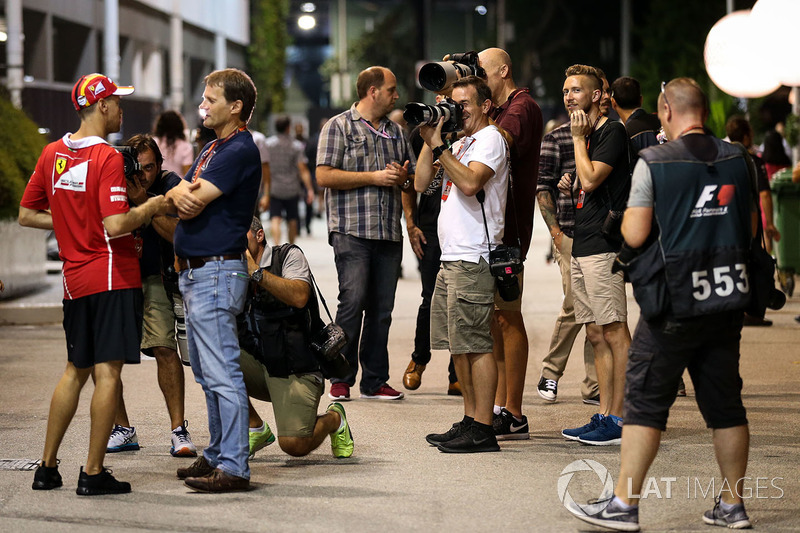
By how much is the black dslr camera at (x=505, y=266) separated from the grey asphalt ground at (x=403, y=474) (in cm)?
93

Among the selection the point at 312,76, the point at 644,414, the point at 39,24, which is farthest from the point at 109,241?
the point at 312,76

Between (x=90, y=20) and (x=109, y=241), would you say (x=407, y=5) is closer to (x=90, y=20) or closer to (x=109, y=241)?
(x=90, y=20)

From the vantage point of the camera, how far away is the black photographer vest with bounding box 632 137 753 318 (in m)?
4.94

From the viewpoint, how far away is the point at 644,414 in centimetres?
500

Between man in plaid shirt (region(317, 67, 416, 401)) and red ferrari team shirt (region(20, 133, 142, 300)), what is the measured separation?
2607 millimetres

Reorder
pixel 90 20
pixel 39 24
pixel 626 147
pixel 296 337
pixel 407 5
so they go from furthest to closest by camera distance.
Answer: pixel 407 5, pixel 90 20, pixel 39 24, pixel 626 147, pixel 296 337

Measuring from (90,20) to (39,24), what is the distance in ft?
11.1

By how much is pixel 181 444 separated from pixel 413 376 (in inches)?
94.7

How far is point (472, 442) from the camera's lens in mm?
6555

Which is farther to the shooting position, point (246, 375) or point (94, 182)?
point (246, 375)

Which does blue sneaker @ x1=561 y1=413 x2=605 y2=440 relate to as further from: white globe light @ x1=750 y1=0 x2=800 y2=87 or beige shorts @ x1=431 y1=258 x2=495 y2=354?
white globe light @ x1=750 y1=0 x2=800 y2=87

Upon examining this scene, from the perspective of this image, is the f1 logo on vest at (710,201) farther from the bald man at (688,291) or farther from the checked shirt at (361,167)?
the checked shirt at (361,167)

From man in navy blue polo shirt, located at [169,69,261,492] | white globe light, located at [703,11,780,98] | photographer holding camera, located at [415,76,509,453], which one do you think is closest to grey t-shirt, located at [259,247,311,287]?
man in navy blue polo shirt, located at [169,69,261,492]

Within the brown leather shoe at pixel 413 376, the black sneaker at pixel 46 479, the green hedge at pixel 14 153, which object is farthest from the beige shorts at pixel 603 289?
the green hedge at pixel 14 153
